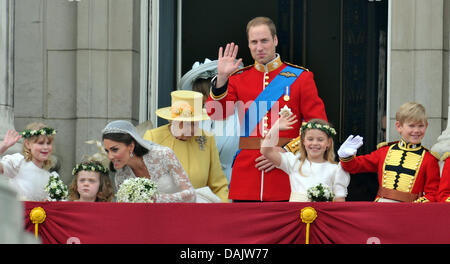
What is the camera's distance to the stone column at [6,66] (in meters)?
7.63

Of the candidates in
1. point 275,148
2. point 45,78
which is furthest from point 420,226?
point 45,78

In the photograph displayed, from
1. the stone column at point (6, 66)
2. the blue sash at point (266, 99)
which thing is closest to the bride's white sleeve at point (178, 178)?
the blue sash at point (266, 99)

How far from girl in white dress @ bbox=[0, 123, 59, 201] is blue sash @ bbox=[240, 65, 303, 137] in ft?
4.41

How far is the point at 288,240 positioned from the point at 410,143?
125 centimetres

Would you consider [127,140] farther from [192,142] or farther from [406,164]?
[406,164]

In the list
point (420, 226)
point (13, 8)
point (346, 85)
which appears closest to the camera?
point (420, 226)

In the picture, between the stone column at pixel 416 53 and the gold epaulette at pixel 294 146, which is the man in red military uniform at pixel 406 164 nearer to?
the gold epaulette at pixel 294 146

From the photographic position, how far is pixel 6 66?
25.2 feet

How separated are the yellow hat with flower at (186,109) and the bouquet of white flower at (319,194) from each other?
1192 millimetres

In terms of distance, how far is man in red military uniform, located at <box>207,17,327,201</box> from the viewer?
5.79 meters

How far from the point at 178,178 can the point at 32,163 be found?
3.57ft

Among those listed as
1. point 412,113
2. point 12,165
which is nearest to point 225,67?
point 412,113

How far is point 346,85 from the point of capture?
9.61m

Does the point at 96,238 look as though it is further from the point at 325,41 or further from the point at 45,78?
the point at 325,41
